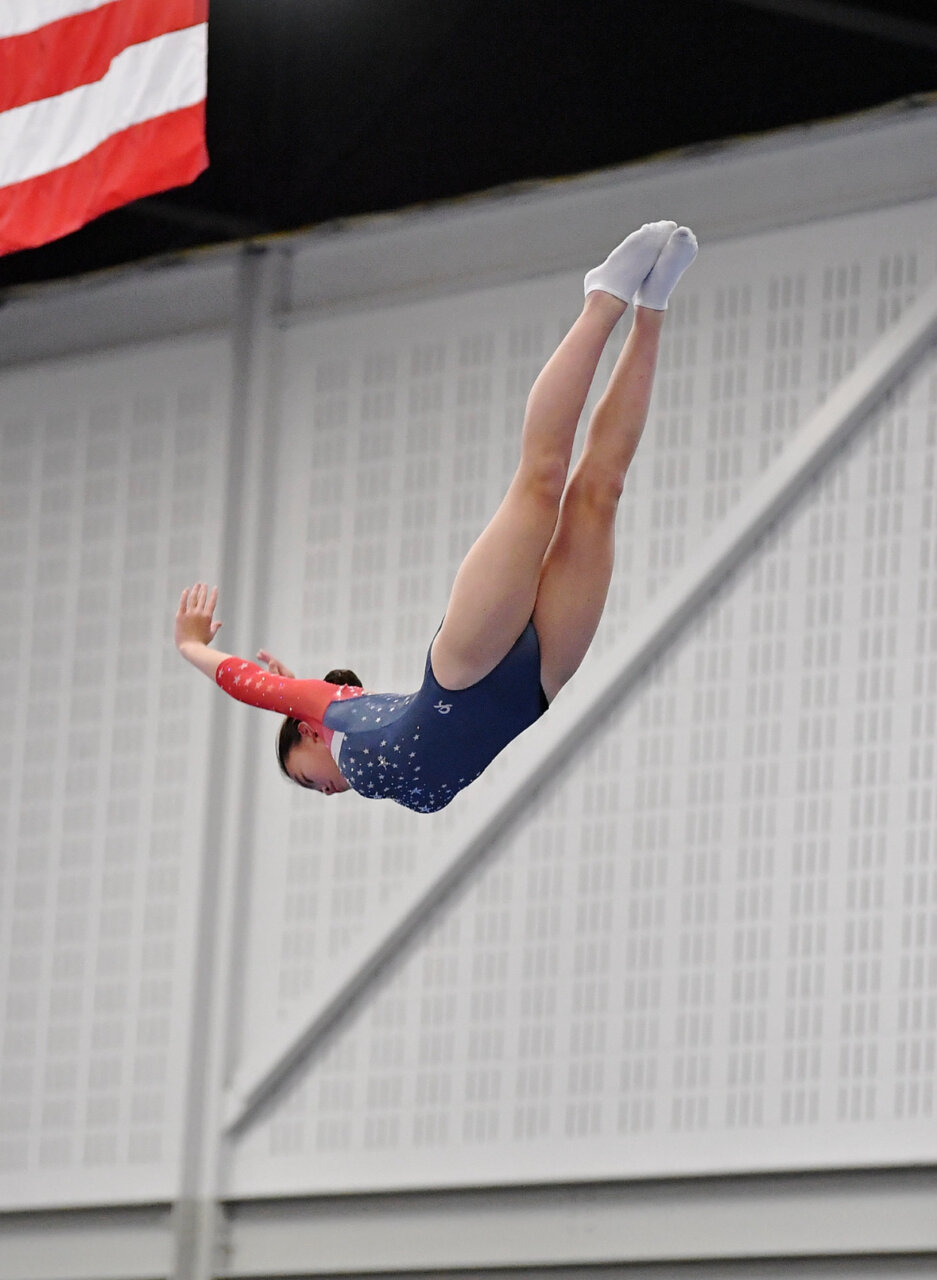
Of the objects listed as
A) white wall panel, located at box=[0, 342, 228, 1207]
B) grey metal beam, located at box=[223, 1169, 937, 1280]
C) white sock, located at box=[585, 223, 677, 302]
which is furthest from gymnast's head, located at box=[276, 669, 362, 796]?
white wall panel, located at box=[0, 342, 228, 1207]

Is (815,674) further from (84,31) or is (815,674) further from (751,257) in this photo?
(84,31)

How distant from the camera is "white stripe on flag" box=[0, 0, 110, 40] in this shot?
6.79 meters

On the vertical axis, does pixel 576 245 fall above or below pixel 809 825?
above

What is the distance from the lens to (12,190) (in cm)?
683

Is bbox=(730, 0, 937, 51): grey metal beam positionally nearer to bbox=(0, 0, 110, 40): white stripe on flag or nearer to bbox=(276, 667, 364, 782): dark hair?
bbox=(0, 0, 110, 40): white stripe on flag

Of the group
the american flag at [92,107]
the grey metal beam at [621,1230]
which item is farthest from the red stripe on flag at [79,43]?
the grey metal beam at [621,1230]

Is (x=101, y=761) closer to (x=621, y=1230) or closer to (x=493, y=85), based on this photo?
(x=621, y=1230)

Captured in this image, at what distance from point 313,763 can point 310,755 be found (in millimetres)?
21

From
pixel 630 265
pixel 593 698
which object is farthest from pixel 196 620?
pixel 593 698

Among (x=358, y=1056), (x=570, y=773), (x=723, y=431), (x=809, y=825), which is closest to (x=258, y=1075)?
(x=358, y=1056)

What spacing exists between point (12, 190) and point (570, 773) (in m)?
2.69

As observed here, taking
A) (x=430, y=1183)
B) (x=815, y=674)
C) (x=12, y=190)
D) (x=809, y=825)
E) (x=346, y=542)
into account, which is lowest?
(x=430, y=1183)

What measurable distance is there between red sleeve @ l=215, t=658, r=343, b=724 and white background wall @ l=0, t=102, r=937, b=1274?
2.51m

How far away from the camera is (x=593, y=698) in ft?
24.5
